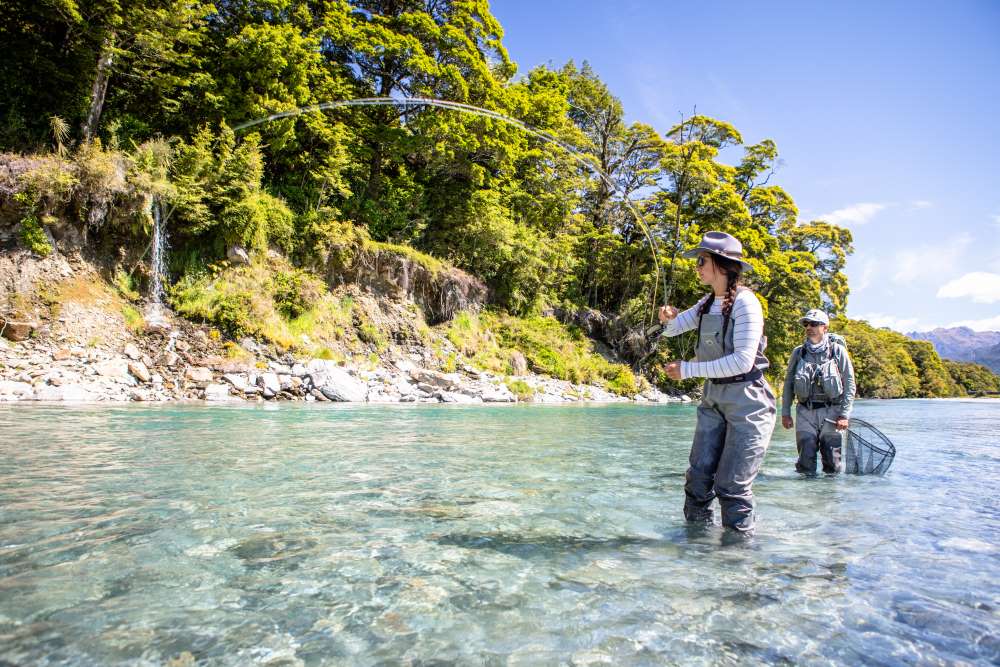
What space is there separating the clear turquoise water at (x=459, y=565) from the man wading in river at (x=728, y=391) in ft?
1.03

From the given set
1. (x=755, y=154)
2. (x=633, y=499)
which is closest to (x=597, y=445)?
(x=633, y=499)

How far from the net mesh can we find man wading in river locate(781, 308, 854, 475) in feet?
0.74

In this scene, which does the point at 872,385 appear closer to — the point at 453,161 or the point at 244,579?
the point at 453,161

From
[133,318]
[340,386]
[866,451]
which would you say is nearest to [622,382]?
A: [340,386]

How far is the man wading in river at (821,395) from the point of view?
594 centimetres

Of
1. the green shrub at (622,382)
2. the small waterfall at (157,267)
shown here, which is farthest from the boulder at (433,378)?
the green shrub at (622,382)

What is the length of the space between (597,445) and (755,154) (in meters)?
31.0

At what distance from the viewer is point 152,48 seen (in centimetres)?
1345

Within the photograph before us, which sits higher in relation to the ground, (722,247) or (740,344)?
(722,247)

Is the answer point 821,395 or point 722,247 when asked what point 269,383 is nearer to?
point 821,395

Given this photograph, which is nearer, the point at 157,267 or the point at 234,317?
the point at 157,267

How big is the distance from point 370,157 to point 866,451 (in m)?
19.3

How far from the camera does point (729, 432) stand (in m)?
3.33

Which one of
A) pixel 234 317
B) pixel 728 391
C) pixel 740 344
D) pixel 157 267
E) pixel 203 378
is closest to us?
pixel 740 344
